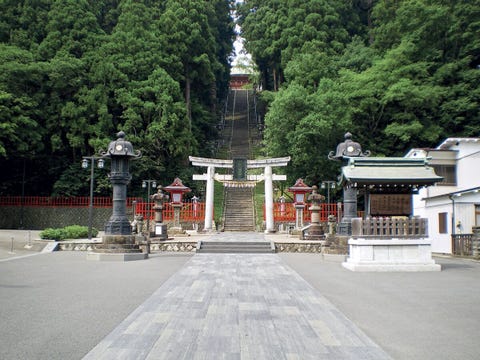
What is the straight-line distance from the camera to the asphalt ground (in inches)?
193

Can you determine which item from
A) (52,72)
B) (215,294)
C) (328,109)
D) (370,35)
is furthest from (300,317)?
(370,35)

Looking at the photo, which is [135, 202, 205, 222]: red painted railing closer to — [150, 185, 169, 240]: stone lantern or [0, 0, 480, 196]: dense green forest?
[0, 0, 480, 196]: dense green forest

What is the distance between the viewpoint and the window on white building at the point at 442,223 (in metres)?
19.0

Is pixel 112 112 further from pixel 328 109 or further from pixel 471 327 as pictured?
pixel 471 327

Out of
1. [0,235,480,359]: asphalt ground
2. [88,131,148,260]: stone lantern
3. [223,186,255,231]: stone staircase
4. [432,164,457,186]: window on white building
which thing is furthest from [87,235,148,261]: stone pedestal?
[432,164,457,186]: window on white building

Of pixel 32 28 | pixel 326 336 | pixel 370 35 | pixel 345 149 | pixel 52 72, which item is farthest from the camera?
pixel 370 35

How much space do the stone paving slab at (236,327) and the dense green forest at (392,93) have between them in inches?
735

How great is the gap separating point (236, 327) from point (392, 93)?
2295cm

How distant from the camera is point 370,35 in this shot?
36219 mm

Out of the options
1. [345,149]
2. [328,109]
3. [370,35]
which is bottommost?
[345,149]

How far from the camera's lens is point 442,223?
1939cm

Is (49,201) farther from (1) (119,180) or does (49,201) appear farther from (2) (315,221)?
(2) (315,221)

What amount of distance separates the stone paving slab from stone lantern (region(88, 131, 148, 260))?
5814 mm

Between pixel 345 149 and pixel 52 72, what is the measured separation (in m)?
21.4
